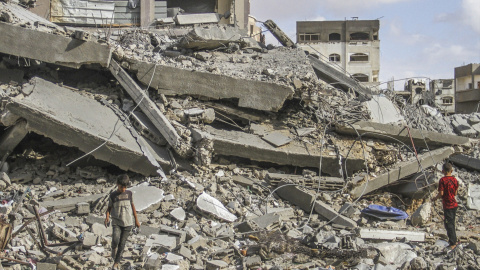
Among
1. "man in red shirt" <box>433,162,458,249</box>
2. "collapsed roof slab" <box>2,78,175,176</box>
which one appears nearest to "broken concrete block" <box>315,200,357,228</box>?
"man in red shirt" <box>433,162,458,249</box>

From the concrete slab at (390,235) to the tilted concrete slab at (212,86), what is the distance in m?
3.08

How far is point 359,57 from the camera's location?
1719 inches

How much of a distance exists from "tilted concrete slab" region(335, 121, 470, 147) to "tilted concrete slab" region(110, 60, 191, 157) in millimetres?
2972

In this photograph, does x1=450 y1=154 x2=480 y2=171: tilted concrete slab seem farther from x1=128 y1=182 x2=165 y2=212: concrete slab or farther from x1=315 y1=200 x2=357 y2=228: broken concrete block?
x1=128 y1=182 x2=165 y2=212: concrete slab

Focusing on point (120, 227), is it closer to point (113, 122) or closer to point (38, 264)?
point (38, 264)

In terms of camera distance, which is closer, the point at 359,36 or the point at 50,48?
the point at 50,48

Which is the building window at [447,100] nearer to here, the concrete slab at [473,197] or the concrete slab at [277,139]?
the concrete slab at [473,197]

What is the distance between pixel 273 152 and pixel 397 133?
2537 mm

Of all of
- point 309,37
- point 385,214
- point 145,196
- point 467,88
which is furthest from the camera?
point 309,37

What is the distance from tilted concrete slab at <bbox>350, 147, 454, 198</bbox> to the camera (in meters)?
8.94

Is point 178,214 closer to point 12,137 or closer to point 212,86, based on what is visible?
point 212,86

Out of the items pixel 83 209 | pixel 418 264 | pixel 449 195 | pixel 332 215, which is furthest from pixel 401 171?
pixel 83 209

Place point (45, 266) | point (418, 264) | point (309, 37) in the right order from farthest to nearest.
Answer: point (309, 37) → point (418, 264) → point (45, 266)

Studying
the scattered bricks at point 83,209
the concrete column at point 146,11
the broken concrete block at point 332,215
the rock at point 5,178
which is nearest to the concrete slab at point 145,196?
the scattered bricks at point 83,209
